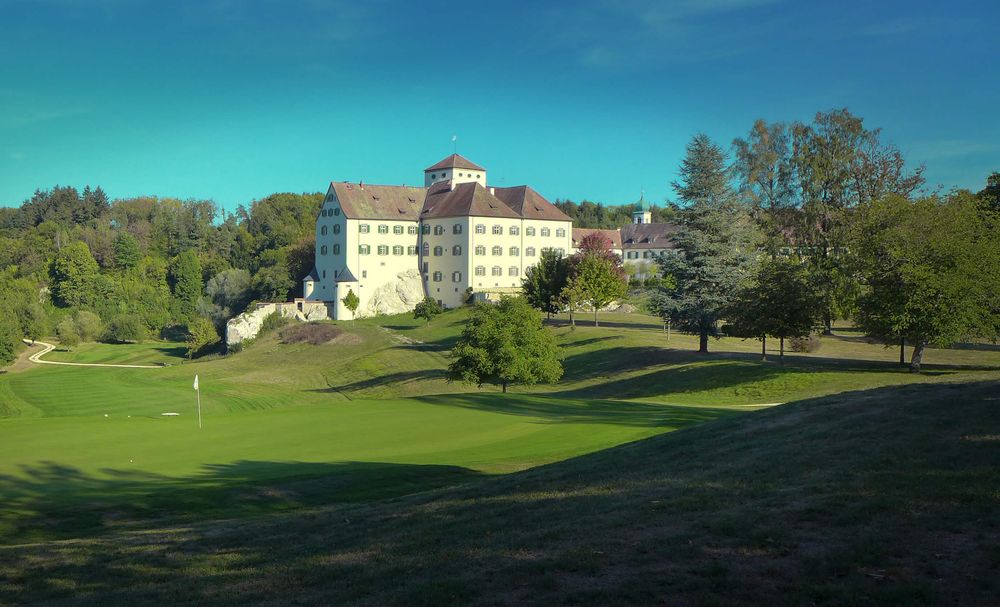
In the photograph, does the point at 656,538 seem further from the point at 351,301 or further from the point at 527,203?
the point at 527,203

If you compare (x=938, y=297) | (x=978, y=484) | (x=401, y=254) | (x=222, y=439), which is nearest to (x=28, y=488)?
(x=222, y=439)

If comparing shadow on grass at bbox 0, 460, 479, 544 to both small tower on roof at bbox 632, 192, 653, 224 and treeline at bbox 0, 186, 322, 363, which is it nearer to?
treeline at bbox 0, 186, 322, 363

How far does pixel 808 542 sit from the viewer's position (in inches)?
364

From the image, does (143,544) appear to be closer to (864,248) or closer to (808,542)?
(808,542)

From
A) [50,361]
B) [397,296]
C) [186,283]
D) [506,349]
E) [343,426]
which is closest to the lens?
[343,426]

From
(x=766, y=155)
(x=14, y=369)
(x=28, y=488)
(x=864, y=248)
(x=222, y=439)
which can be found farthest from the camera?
(x=14, y=369)

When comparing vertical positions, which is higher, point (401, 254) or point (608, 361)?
point (401, 254)

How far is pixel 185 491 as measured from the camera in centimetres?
1825

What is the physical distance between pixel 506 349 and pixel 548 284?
30.3m

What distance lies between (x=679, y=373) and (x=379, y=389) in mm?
20804

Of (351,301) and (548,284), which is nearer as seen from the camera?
(548,284)

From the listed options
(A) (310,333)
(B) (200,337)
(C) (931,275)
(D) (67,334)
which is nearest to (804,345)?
(C) (931,275)

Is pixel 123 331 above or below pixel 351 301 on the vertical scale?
below

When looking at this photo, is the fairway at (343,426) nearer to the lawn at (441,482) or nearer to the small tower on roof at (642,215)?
the lawn at (441,482)
